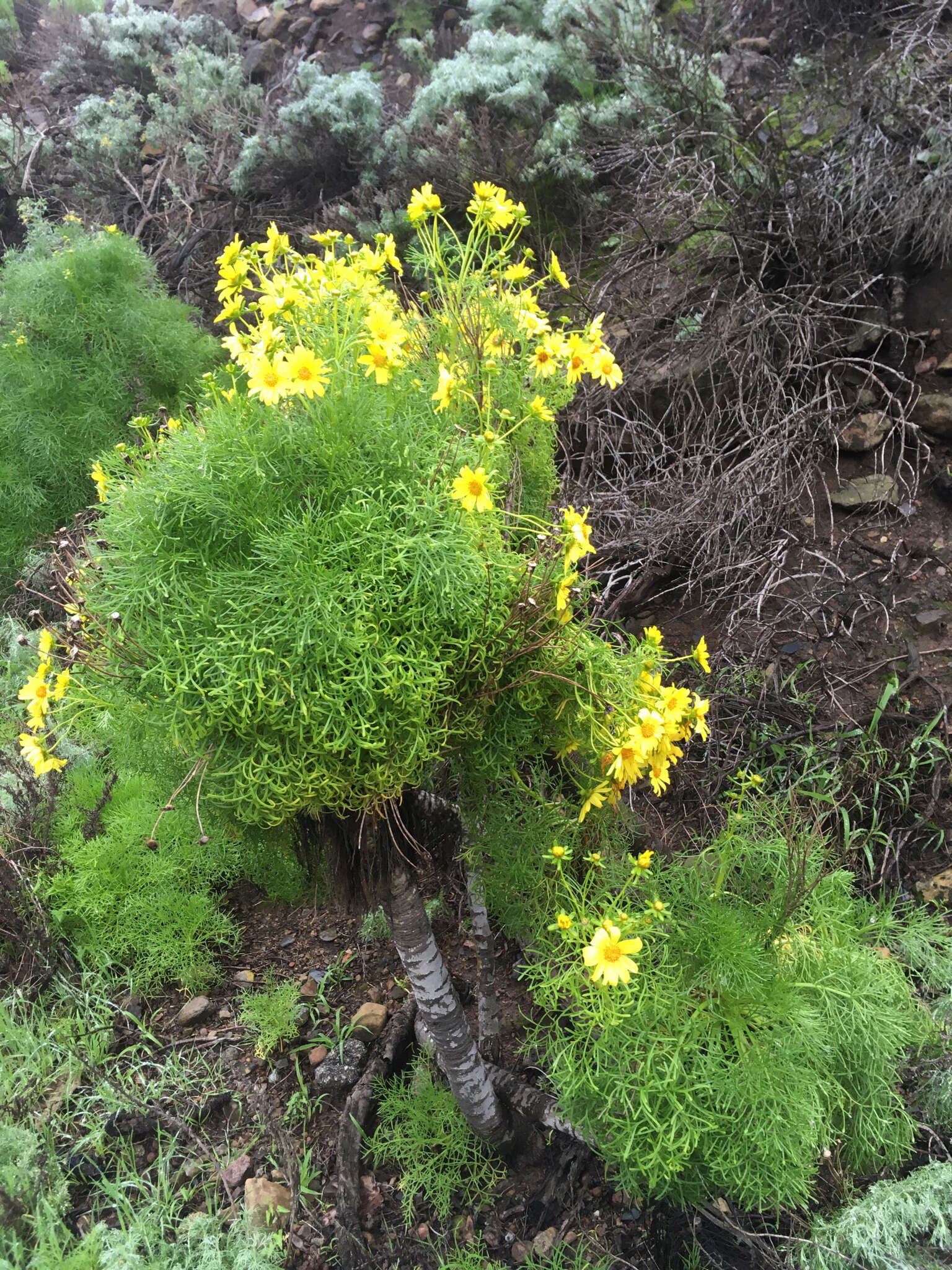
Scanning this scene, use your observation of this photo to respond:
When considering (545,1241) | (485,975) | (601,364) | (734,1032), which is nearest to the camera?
(734,1032)

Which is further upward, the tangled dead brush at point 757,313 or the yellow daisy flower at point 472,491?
the yellow daisy flower at point 472,491

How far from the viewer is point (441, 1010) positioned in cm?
160

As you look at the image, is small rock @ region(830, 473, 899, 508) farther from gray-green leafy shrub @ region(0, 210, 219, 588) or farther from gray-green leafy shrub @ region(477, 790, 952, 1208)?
gray-green leafy shrub @ region(0, 210, 219, 588)

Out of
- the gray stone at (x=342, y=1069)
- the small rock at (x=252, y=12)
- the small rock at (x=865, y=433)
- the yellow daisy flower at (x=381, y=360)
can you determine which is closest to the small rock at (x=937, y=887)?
the small rock at (x=865, y=433)

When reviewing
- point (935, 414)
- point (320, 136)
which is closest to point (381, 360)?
point (935, 414)

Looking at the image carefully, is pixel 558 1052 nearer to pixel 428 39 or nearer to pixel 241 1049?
pixel 241 1049

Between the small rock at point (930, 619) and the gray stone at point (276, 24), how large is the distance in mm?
6674

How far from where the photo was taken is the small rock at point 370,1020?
2.21m

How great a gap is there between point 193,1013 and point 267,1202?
2.08ft

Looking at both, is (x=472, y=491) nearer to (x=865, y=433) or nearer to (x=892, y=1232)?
(x=892, y=1232)

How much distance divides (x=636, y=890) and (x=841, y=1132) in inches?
21.4

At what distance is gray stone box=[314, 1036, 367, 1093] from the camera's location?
2.07m

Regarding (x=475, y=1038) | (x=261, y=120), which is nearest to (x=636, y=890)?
(x=475, y=1038)

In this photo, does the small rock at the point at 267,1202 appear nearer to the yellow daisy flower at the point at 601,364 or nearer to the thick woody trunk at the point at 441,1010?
the thick woody trunk at the point at 441,1010
